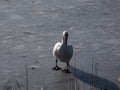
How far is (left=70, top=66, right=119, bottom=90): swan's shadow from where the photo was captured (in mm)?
9289

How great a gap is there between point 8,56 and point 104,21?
12.1ft

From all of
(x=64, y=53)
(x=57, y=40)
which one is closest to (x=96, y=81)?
(x=64, y=53)

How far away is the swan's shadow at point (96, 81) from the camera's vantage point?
9.29m

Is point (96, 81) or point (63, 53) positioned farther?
point (63, 53)

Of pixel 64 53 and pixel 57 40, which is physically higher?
pixel 64 53

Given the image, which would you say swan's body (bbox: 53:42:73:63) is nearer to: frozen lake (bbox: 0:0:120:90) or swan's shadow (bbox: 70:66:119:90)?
frozen lake (bbox: 0:0:120:90)

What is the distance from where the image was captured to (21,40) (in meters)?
11.7

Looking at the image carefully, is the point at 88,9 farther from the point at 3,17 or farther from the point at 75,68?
the point at 75,68

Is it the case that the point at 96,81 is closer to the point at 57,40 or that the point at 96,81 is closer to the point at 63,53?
the point at 63,53

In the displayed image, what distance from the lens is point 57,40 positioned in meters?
11.7

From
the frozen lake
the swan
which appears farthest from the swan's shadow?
the swan

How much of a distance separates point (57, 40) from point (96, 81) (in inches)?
98.2

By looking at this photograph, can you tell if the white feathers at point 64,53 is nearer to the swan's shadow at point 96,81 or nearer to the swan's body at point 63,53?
the swan's body at point 63,53

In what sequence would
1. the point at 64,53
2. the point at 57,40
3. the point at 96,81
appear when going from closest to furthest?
the point at 96,81, the point at 64,53, the point at 57,40
